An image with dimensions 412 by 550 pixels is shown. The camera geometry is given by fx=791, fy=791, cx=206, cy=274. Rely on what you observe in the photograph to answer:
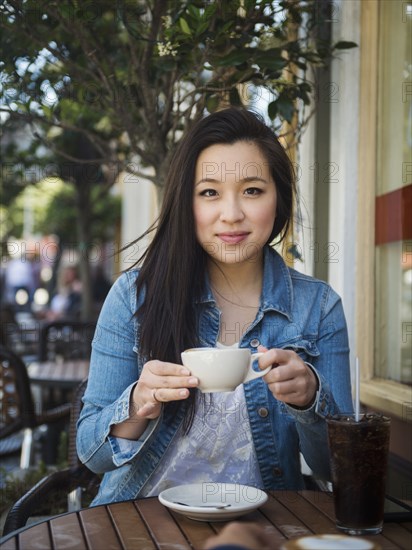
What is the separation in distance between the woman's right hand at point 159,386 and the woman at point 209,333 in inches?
5.8

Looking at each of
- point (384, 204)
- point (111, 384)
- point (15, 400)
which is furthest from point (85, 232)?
point (111, 384)

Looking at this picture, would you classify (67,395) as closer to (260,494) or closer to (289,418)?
(289,418)

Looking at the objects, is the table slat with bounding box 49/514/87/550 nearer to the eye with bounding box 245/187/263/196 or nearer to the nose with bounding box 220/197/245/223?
the nose with bounding box 220/197/245/223

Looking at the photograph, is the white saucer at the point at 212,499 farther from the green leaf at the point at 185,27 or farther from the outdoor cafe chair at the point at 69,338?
the outdoor cafe chair at the point at 69,338

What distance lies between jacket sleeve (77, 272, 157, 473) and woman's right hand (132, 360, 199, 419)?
0.08 metres

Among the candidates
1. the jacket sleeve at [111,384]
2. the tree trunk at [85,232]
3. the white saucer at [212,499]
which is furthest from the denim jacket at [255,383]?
the tree trunk at [85,232]

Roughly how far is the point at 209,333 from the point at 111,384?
0.31 m

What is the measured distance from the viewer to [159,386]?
5.57 feet

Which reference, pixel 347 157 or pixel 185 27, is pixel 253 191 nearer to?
pixel 185 27

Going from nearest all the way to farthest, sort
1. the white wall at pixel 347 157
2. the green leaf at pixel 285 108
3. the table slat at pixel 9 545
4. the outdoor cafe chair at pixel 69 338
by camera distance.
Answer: the table slat at pixel 9 545 → the green leaf at pixel 285 108 → the white wall at pixel 347 157 → the outdoor cafe chair at pixel 69 338

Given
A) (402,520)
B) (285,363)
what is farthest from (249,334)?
(402,520)

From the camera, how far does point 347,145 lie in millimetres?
3424

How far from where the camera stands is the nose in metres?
2.06

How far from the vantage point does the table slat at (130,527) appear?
4.95 feet
